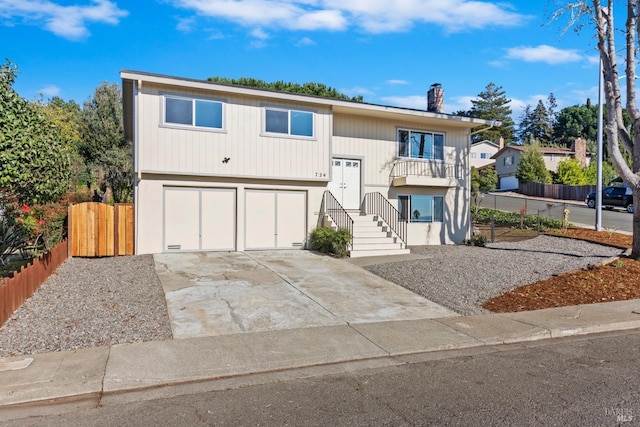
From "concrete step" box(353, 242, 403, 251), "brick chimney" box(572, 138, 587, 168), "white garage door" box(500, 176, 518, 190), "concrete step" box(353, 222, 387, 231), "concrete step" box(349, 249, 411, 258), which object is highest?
"brick chimney" box(572, 138, 587, 168)

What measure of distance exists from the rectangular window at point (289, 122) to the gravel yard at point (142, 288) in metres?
5.71

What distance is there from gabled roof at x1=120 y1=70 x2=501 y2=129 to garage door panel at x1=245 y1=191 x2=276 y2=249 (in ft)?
10.8

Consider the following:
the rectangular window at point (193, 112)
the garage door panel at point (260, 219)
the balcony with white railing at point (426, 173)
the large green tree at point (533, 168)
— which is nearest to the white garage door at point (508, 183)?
the large green tree at point (533, 168)

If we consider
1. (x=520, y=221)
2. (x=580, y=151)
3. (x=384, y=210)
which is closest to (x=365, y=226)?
(x=384, y=210)

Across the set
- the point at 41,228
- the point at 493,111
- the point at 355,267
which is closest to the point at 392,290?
the point at 355,267

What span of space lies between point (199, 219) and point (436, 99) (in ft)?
37.1

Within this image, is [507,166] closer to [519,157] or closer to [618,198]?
[519,157]

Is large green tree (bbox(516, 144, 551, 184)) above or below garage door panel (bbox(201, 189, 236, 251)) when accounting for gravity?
above

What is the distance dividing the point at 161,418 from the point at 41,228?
10.1 m

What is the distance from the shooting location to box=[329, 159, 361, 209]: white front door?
16.6 m

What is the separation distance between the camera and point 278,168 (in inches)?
582

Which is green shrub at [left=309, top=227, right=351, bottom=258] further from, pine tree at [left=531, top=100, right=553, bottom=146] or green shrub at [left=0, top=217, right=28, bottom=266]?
pine tree at [left=531, top=100, right=553, bottom=146]

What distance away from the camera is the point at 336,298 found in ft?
29.1

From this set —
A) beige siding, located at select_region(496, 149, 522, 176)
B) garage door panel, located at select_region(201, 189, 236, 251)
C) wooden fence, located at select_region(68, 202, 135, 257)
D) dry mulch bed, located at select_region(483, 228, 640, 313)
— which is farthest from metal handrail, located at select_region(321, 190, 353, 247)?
beige siding, located at select_region(496, 149, 522, 176)
